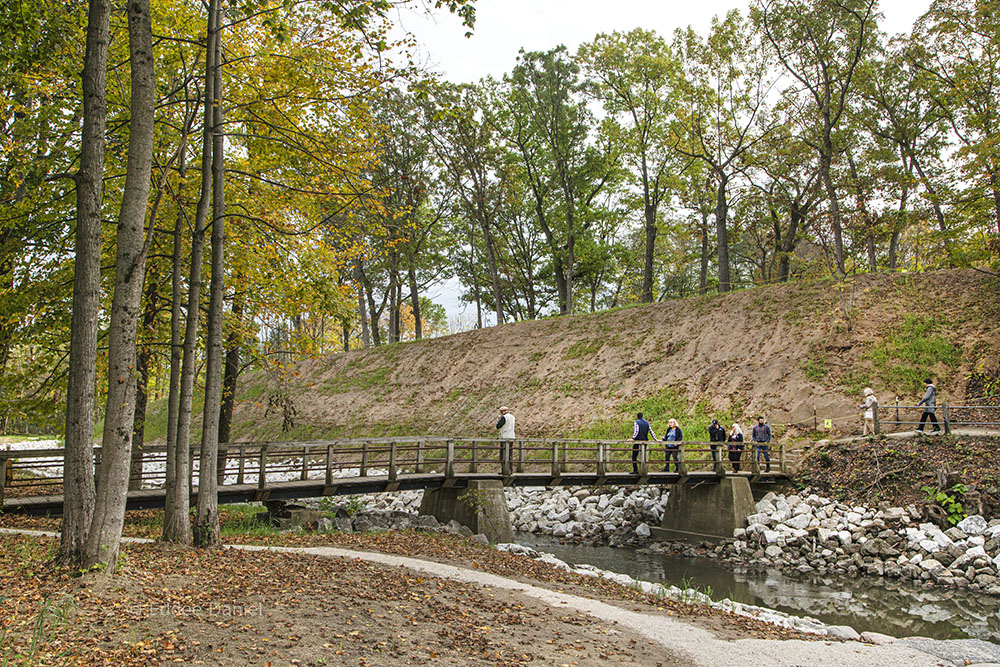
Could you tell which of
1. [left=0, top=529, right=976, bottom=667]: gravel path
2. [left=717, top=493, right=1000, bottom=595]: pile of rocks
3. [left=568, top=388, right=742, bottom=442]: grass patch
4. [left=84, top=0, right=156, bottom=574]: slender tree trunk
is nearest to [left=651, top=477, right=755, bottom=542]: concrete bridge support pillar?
[left=717, top=493, right=1000, bottom=595]: pile of rocks

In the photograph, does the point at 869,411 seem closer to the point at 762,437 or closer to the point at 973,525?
the point at 762,437

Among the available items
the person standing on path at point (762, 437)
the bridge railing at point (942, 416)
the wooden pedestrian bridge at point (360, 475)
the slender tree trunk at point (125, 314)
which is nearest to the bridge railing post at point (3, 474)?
the wooden pedestrian bridge at point (360, 475)

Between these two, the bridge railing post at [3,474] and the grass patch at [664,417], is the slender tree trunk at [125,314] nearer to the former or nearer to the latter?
the bridge railing post at [3,474]

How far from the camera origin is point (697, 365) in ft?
84.8

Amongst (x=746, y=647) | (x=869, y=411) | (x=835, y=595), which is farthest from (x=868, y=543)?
(x=746, y=647)

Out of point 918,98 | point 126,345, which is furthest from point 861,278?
point 126,345

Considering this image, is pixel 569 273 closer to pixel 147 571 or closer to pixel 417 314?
pixel 417 314

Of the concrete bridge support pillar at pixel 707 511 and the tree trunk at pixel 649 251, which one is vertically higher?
the tree trunk at pixel 649 251

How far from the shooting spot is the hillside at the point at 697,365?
2142cm

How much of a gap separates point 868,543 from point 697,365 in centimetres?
1168

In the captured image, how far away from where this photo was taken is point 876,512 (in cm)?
1552

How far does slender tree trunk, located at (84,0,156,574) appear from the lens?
23.0ft

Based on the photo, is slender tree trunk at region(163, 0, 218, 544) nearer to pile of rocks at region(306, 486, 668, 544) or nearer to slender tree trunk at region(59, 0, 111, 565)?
slender tree trunk at region(59, 0, 111, 565)

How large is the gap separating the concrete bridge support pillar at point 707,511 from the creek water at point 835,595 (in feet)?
5.81
